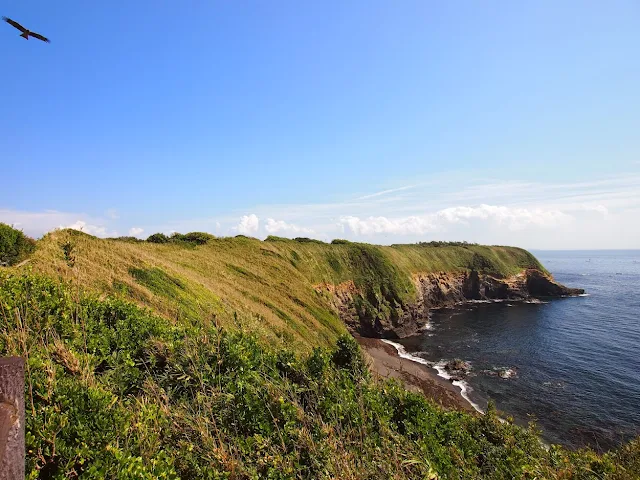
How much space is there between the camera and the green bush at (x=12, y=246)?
55.0ft

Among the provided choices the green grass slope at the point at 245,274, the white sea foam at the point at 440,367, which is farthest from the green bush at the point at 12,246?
the white sea foam at the point at 440,367

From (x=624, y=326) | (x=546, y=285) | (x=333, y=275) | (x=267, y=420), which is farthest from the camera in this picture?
(x=546, y=285)

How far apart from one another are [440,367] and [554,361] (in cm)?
1508

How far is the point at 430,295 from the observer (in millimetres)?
80938


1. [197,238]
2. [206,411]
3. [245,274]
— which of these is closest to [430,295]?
[245,274]

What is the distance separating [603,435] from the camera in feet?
92.5

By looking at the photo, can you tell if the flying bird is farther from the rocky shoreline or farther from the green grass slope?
the rocky shoreline

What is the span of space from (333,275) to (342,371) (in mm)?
50894

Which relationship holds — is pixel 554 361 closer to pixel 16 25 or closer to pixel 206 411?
pixel 206 411

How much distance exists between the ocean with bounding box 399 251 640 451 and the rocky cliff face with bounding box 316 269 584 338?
12.9ft

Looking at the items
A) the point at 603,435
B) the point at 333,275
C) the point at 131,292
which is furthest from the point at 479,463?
the point at 333,275

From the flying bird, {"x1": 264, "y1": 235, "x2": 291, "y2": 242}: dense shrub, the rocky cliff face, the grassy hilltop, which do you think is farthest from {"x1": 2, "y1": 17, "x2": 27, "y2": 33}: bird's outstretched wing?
{"x1": 264, "y1": 235, "x2": 291, "y2": 242}: dense shrub

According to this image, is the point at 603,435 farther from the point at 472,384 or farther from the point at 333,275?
the point at 333,275

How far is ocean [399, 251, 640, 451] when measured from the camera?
30281 millimetres
